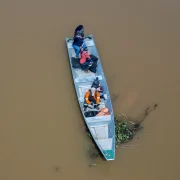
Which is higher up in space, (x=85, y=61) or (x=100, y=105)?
(x=85, y=61)

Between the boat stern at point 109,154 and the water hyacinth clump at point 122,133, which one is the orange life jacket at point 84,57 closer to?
the water hyacinth clump at point 122,133

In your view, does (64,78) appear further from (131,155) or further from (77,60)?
(131,155)

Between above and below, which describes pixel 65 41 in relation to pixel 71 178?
above

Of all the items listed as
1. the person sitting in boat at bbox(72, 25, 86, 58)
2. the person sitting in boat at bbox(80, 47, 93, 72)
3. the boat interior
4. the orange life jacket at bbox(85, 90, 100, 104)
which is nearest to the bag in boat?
the boat interior

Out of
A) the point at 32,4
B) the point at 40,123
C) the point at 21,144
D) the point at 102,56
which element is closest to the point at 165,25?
the point at 102,56

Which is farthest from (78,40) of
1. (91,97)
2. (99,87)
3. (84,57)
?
(91,97)

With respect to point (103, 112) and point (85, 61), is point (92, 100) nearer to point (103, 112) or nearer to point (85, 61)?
point (103, 112)
